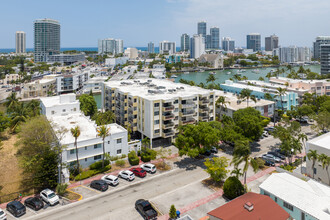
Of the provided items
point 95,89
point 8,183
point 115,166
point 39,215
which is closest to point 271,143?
point 115,166

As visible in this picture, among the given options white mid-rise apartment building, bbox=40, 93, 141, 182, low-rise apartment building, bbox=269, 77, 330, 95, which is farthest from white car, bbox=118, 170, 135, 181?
low-rise apartment building, bbox=269, 77, 330, 95

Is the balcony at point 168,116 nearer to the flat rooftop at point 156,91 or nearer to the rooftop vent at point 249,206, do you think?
the flat rooftop at point 156,91

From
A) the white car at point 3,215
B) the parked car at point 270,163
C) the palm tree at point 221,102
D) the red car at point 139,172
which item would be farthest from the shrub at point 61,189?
the palm tree at point 221,102

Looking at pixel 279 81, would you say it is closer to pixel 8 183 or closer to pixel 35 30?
pixel 8 183

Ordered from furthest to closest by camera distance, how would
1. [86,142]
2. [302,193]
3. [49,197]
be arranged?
[86,142] < [49,197] < [302,193]

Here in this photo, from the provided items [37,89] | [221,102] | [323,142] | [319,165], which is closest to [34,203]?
[319,165]

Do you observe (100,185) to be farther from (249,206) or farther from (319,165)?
(319,165)
